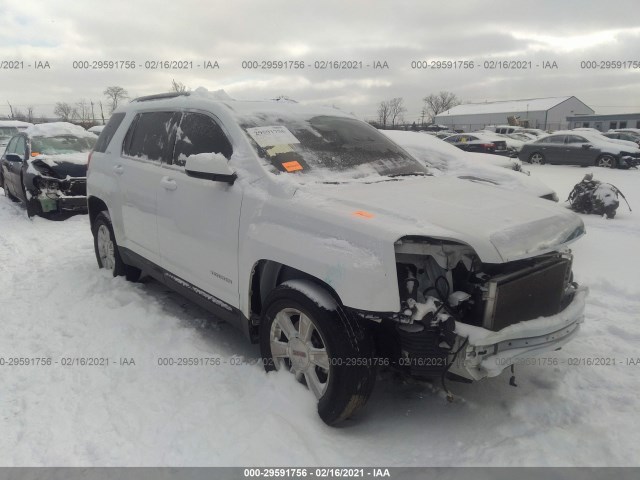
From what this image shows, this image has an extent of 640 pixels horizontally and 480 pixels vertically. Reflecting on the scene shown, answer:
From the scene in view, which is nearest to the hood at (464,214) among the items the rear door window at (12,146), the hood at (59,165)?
the hood at (59,165)

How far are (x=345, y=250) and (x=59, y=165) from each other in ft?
26.6

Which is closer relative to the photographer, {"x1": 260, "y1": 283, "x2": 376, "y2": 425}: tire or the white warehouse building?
{"x1": 260, "y1": 283, "x2": 376, "y2": 425}: tire

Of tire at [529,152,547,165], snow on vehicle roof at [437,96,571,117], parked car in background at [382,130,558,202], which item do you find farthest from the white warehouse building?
parked car in background at [382,130,558,202]

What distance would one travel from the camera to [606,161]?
1961 cm

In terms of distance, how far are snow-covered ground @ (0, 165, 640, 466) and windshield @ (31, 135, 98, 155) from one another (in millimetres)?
6006

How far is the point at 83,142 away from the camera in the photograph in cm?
1038

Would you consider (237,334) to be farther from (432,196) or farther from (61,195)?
(61,195)

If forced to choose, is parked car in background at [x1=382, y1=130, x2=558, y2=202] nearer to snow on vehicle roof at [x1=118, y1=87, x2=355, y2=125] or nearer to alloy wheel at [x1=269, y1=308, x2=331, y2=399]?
→ snow on vehicle roof at [x1=118, y1=87, x2=355, y2=125]

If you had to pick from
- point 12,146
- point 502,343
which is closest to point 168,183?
point 502,343

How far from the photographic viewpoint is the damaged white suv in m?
2.57

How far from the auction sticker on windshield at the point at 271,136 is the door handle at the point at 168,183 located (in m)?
0.85

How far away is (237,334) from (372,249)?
2.11m

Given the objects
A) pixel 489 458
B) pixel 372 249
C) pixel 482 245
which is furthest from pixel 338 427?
pixel 482 245

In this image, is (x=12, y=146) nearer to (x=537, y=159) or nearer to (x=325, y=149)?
(x=325, y=149)
